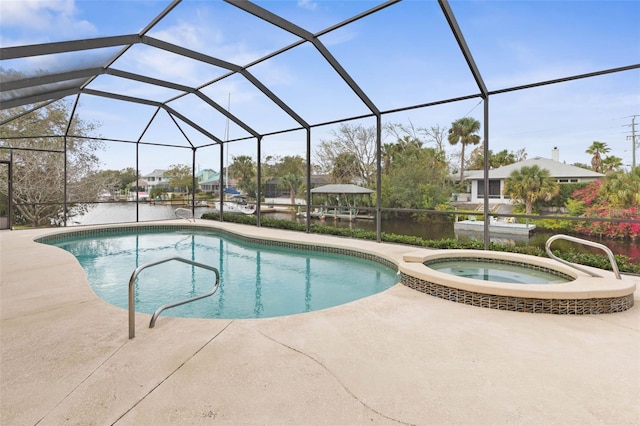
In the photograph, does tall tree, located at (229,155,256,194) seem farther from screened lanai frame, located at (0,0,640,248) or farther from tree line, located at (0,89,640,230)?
screened lanai frame, located at (0,0,640,248)

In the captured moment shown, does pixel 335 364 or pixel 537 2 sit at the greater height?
pixel 537 2

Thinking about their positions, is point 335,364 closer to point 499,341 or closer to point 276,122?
point 499,341

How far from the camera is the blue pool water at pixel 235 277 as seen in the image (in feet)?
14.8

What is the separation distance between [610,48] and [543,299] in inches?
169

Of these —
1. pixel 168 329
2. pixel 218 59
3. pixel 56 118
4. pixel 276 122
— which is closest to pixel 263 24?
pixel 218 59

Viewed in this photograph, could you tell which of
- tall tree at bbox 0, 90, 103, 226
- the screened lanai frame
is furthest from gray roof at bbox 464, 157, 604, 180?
tall tree at bbox 0, 90, 103, 226

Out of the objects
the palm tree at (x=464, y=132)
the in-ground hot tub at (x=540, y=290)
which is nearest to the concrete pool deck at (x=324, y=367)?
the in-ground hot tub at (x=540, y=290)

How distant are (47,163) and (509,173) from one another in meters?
14.1

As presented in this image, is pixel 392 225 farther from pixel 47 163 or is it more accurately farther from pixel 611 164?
pixel 47 163

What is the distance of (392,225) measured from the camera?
8.38m

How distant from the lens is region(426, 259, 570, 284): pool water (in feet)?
15.4

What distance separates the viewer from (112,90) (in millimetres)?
8586

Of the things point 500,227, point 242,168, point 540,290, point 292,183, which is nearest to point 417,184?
point 500,227

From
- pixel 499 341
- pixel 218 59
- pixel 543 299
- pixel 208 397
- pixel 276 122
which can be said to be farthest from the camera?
pixel 276 122
